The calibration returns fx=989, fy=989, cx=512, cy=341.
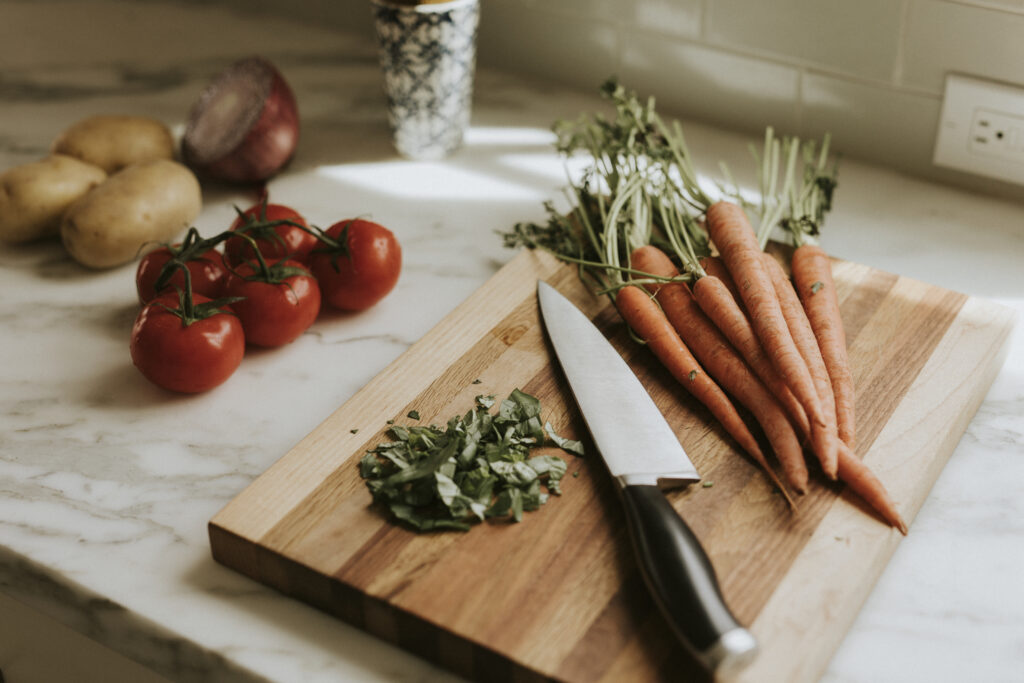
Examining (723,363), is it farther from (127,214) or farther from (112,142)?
(112,142)

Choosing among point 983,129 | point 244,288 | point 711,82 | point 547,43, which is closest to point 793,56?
point 711,82

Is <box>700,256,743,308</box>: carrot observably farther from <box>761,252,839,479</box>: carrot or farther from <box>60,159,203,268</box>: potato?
<box>60,159,203,268</box>: potato

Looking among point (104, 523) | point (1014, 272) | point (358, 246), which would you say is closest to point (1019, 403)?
point (1014, 272)

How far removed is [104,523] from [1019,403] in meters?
0.85

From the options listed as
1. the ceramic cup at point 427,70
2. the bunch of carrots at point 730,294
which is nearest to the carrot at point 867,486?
the bunch of carrots at point 730,294

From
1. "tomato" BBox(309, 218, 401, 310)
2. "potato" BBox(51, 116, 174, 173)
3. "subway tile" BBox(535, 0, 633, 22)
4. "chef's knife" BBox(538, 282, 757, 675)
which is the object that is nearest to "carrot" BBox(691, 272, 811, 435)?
"chef's knife" BBox(538, 282, 757, 675)

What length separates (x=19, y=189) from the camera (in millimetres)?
1151

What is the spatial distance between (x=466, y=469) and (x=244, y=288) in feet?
1.06

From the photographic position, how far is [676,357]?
36.4 inches

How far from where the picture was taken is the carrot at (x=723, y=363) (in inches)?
32.3

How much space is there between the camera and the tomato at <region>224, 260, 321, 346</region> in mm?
968

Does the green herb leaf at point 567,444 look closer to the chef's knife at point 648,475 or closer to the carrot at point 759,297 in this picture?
the chef's knife at point 648,475

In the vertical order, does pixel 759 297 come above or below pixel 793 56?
below

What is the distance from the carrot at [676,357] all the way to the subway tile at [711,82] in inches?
20.1
